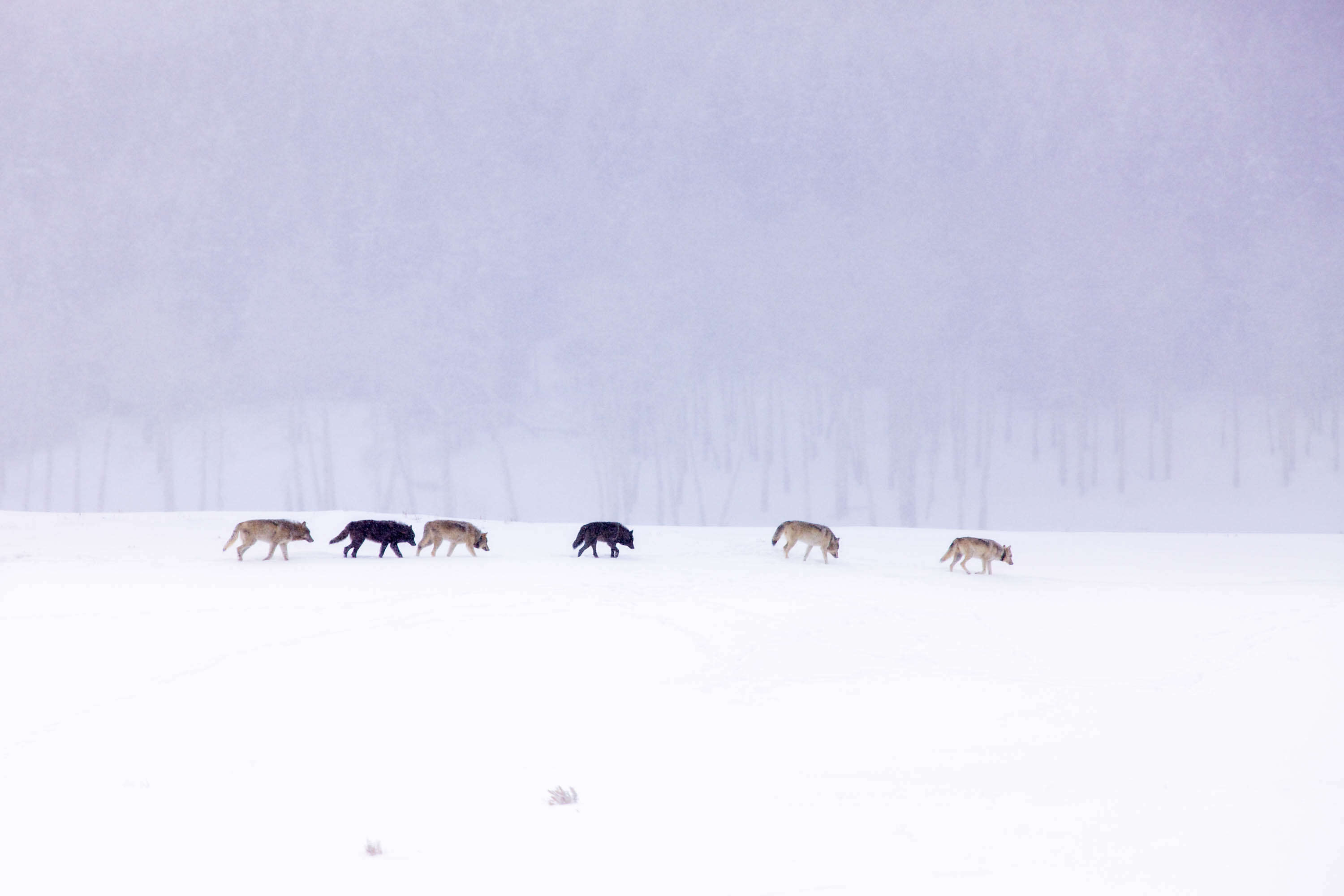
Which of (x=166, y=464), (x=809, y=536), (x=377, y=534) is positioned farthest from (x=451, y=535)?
(x=166, y=464)

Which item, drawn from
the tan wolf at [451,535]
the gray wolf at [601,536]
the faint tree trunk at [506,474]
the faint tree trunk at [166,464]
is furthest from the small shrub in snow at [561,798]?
the faint tree trunk at [166,464]

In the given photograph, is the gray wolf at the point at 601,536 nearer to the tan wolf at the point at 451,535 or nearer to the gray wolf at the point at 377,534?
the tan wolf at the point at 451,535

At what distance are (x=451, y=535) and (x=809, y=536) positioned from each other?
22.6 feet

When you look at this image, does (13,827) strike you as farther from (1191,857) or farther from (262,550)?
(262,550)

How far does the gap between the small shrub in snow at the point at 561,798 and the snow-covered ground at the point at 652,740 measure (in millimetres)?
79

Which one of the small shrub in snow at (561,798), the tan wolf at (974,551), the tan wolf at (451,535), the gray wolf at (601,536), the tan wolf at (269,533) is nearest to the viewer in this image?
the small shrub in snow at (561,798)

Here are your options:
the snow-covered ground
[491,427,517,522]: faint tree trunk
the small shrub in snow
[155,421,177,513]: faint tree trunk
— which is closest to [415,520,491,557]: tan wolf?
the snow-covered ground

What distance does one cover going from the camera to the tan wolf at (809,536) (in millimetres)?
16625

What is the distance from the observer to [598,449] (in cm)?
5575

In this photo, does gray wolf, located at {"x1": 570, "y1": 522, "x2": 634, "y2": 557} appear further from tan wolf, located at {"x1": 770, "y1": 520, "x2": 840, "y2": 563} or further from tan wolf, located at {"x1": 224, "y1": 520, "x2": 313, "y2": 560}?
tan wolf, located at {"x1": 224, "y1": 520, "x2": 313, "y2": 560}

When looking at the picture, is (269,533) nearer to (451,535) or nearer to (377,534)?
(377,534)

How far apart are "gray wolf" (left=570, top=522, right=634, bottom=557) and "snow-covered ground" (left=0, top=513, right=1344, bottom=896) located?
430 centimetres

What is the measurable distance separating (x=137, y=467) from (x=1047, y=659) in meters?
59.4

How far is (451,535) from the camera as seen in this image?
1586cm
